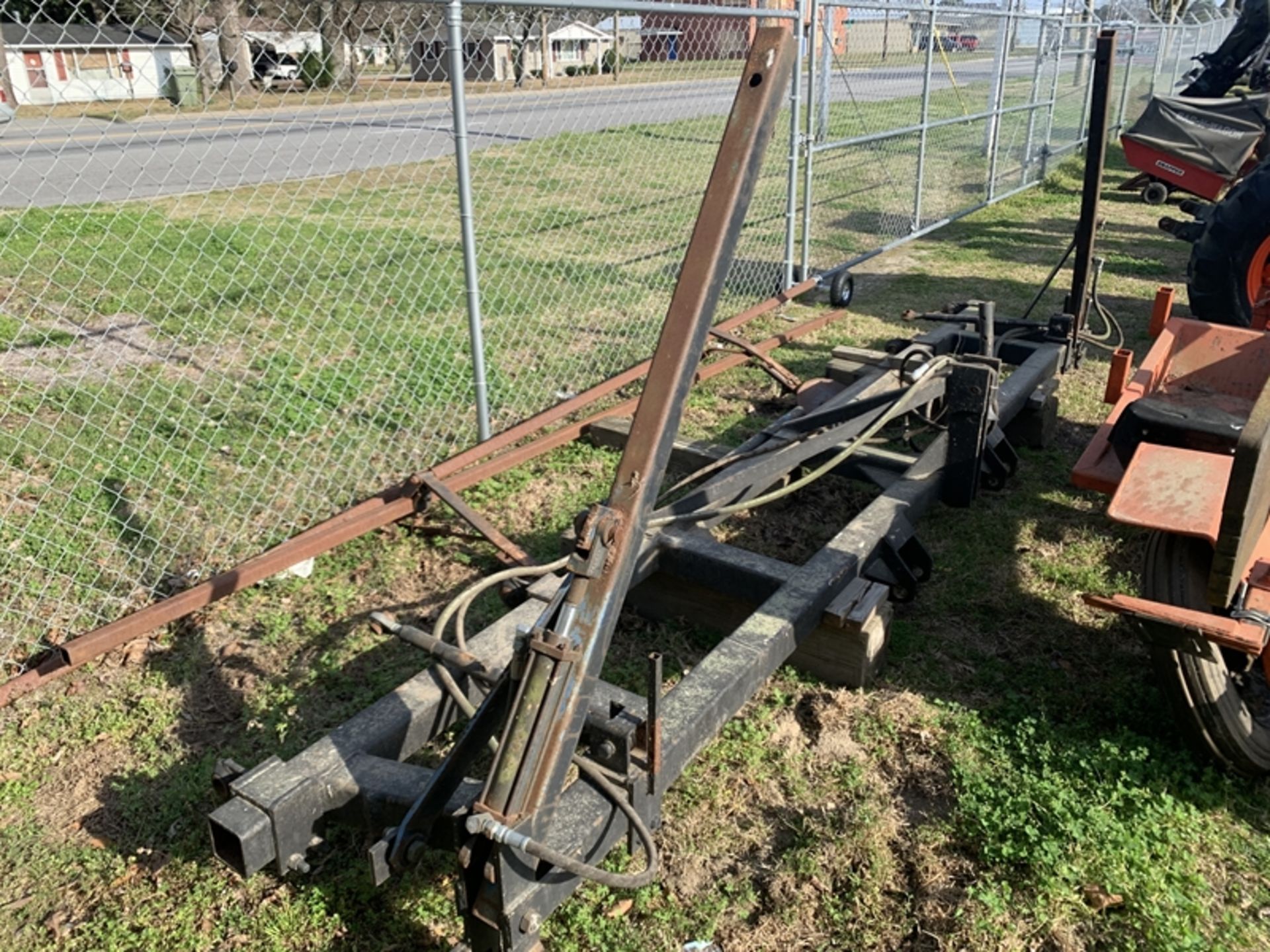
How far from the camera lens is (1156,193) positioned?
11.5m

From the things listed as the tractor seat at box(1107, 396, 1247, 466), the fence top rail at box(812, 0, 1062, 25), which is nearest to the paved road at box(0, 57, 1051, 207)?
the fence top rail at box(812, 0, 1062, 25)

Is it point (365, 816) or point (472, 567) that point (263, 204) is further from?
point (365, 816)

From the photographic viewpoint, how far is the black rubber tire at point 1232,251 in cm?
527

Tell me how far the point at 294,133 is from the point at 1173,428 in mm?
5155

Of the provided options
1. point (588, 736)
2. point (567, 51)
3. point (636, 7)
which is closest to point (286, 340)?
point (636, 7)

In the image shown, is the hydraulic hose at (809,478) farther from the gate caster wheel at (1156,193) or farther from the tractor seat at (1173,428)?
the gate caster wheel at (1156,193)

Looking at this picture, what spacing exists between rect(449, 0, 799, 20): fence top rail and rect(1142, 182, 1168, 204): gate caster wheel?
7044 mm

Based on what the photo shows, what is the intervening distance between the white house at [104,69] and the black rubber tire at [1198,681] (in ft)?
11.4

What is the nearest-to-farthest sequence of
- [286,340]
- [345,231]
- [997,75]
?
[286,340], [345,231], [997,75]

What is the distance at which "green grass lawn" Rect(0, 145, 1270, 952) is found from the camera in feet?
7.95

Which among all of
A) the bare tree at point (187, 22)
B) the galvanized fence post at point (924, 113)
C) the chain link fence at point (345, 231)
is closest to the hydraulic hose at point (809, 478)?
the chain link fence at point (345, 231)

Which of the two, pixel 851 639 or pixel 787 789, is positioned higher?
pixel 851 639

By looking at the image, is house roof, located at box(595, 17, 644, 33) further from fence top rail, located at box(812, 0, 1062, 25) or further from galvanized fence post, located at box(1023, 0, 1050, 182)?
galvanized fence post, located at box(1023, 0, 1050, 182)

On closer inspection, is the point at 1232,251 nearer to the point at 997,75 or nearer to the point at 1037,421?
the point at 1037,421
